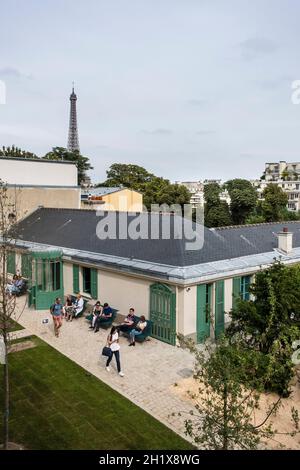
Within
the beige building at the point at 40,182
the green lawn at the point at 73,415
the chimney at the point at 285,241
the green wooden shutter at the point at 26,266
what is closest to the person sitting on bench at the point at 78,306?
the green wooden shutter at the point at 26,266

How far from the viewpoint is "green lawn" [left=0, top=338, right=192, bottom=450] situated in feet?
29.3

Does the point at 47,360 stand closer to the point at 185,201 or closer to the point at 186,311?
the point at 186,311

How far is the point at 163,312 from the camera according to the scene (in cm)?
1494

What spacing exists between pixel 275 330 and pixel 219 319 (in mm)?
4368

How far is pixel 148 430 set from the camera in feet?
30.8

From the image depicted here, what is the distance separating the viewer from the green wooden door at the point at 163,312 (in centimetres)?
1459

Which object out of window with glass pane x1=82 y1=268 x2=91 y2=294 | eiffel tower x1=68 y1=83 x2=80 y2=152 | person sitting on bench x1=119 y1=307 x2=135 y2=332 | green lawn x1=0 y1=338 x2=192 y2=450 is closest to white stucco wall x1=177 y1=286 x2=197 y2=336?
person sitting on bench x1=119 y1=307 x2=135 y2=332

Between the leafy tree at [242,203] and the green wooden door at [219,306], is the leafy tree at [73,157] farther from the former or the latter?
the green wooden door at [219,306]

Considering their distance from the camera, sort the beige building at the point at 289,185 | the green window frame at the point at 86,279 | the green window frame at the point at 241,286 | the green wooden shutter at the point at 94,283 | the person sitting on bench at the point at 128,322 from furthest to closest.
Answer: the beige building at the point at 289,185
the green window frame at the point at 86,279
the green wooden shutter at the point at 94,283
the green window frame at the point at 241,286
the person sitting on bench at the point at 128,322

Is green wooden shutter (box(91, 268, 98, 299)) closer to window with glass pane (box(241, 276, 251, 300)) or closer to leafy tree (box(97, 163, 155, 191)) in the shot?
window with glass pane (box(241, 276, 251, 300))

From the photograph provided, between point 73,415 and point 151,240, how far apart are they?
9220 mm

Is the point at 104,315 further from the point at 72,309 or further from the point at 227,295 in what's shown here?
the point at 227,295

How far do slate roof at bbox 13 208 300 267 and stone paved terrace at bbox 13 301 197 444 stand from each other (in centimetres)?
341
